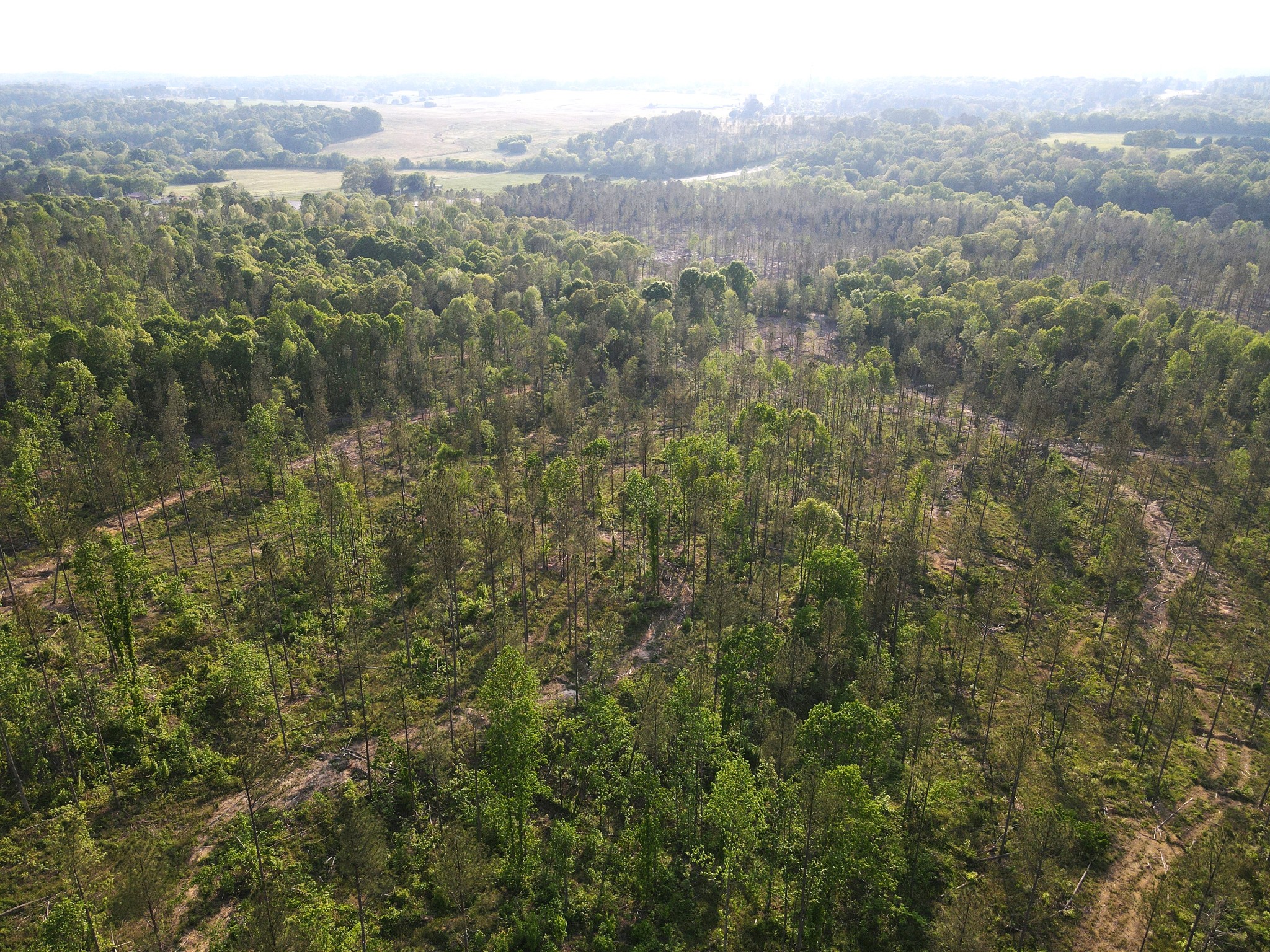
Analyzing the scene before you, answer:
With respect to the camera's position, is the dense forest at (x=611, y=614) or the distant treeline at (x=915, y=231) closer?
the dense forest at (x=611, y=614)

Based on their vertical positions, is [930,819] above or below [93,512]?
below

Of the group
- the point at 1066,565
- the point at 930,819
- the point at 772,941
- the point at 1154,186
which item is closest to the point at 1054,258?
the point at 1154,186

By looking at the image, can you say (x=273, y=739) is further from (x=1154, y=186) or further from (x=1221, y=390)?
(x=1154, y=186)

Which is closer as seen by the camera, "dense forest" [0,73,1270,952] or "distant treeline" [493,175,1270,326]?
"dense forest" [0,73,1270,952]

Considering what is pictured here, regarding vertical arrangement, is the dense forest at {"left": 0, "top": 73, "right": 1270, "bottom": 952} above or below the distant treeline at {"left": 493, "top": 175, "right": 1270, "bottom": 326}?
below

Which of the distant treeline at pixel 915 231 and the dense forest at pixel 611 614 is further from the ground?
the distant treeline at pixel 915 231

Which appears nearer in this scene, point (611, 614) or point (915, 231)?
point (611, 614)

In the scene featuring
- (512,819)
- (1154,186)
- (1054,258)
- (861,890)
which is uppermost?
(1154,186)

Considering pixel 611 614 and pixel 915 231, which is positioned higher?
pixel 915 231
